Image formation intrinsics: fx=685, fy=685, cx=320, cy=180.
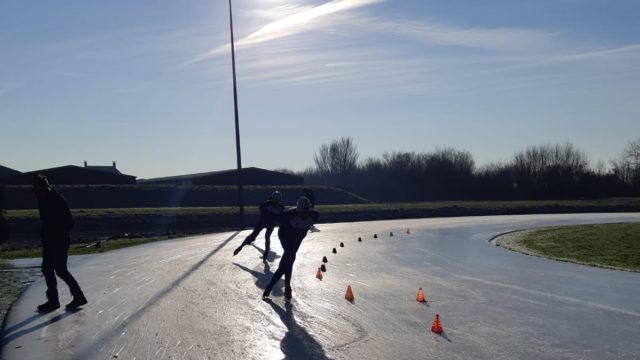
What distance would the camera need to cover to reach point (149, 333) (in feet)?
28.3

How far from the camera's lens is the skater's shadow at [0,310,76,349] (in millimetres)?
8484

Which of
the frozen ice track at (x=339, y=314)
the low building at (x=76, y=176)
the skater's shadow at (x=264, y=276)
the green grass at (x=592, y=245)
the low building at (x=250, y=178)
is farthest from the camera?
the low building at (x=250, y=178)

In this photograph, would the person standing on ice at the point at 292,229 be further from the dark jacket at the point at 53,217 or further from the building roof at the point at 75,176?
the building roof at the point at 75,176

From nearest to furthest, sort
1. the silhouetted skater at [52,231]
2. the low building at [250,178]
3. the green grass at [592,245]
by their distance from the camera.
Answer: the silhouetted skater at [52,231]
the green grass at [592,245]
the low building at [250,178]

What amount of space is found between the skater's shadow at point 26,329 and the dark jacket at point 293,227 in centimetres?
348

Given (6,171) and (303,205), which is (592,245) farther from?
(6,171)

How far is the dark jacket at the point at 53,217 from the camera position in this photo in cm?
1019

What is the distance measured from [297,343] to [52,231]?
4560 mm

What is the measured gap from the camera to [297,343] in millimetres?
7961

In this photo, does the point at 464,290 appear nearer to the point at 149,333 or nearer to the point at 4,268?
the point at 149,333

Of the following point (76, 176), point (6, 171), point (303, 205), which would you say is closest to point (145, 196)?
point (76, 176)

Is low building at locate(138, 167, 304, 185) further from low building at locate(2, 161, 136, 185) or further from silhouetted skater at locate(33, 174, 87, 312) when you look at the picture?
silhouetted skater at locate(33, 174, 87, 312)

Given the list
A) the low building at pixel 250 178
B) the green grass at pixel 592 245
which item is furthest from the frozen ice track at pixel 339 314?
the low building at pixel 250 178

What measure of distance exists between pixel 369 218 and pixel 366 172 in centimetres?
8444
